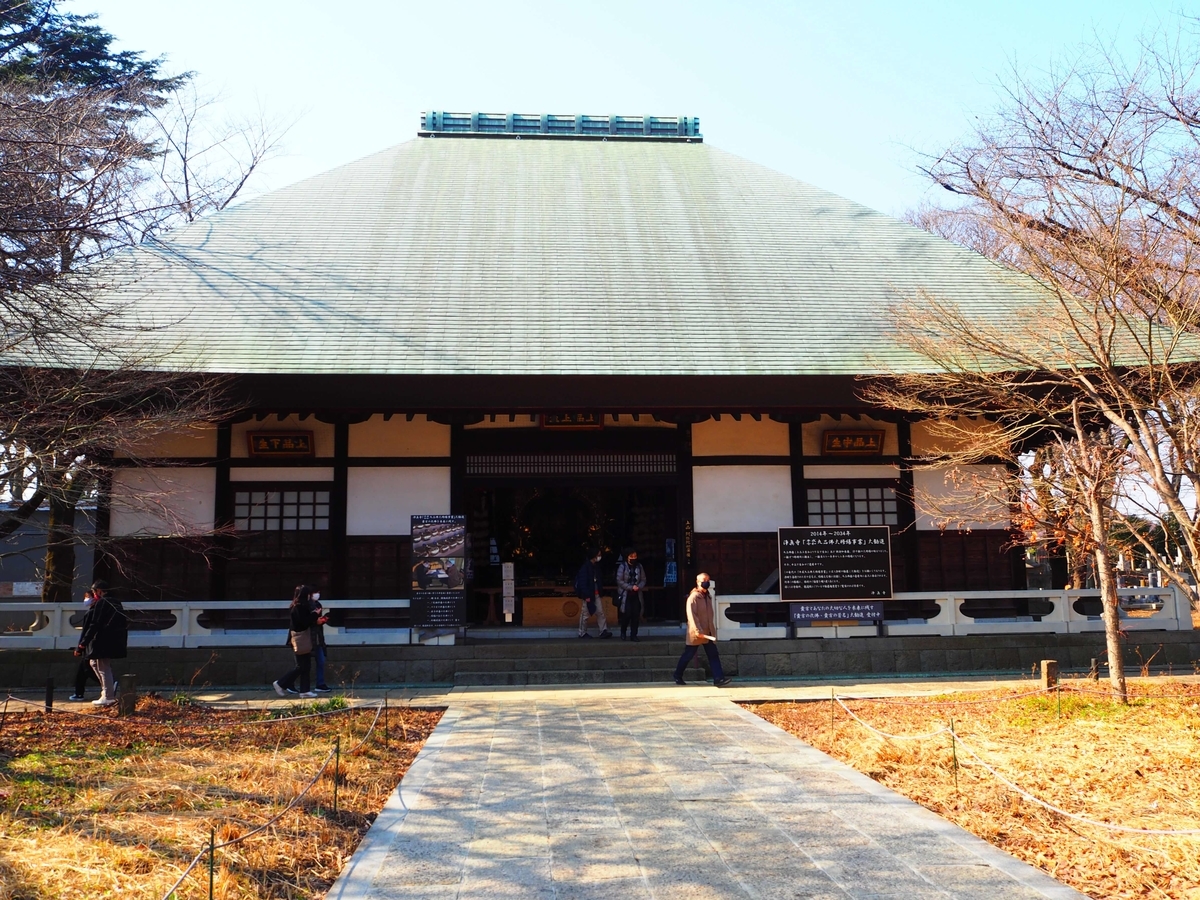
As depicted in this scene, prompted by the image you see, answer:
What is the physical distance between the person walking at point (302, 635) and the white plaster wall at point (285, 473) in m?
3.15

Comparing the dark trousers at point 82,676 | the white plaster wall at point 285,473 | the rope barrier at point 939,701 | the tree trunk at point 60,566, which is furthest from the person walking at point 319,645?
the rope barrier at point 939,701

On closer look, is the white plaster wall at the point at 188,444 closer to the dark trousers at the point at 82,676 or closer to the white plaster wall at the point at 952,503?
the dark trousers at the point at 82,676

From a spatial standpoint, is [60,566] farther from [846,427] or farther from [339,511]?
[846,427]

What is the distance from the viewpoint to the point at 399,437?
49.1ft

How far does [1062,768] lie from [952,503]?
25.2ft

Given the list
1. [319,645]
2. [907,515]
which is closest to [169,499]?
[319,645]

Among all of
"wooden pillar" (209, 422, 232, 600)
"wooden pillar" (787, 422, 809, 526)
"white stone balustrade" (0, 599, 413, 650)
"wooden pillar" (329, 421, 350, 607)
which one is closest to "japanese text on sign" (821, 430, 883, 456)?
"wooden pillar" (787, 422, 809, 526)

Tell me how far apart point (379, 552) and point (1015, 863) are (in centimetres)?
1097

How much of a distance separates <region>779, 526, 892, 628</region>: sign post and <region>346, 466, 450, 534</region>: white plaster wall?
17.9 ft

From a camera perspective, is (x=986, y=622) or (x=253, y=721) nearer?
(x=253, y=721)

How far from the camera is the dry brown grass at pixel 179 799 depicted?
511 centimetres

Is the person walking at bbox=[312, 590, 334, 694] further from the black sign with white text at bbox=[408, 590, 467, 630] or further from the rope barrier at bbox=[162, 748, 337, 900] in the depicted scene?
the rope barrier at bbox=[162, 748, 337, 900]

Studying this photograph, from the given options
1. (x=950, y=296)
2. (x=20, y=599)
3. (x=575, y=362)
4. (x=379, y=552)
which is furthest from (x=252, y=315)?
(x=20, y=599)

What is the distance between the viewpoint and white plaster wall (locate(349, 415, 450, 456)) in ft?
48.8
